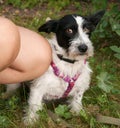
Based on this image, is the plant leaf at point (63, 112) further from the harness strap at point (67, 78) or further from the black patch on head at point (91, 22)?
the black patch on head at point (91, 22)

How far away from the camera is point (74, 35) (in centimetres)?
379

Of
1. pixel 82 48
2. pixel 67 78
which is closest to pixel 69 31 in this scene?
pixel 82 48

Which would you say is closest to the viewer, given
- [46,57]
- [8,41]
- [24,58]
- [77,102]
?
[8,41]

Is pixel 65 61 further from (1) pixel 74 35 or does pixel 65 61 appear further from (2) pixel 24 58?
(2) pixel 24 58

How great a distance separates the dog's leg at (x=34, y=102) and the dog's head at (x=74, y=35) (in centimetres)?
40

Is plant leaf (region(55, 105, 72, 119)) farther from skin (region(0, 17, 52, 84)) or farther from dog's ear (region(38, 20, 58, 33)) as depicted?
dog's ear (region(38, 20, 58, 33))

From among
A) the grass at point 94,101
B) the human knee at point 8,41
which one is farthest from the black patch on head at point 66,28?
the human knee at point 8,41

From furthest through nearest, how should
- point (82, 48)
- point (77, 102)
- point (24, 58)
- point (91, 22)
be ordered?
1. point (77, 102)
2. point (91, 22)
3. point (82, 48)
4. point (24, 58)

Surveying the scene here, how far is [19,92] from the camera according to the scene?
4.22m

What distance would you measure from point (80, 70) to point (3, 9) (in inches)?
107

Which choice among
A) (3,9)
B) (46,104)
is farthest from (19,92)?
(3,9)

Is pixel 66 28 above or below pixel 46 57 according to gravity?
above

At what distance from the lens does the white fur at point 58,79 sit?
3784 millimetres

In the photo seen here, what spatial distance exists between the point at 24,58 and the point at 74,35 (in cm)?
62
